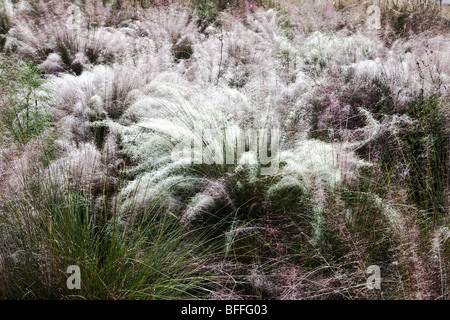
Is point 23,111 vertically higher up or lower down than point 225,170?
higher up

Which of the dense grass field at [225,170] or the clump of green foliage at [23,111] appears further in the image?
the clump of green foliage at [23,111]

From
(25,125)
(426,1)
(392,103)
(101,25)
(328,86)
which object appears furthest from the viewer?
(426,1)


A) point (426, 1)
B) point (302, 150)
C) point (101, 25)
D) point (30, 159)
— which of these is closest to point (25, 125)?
point (30, 159)

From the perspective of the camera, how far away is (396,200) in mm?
2109

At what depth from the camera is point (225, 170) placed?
7.82 ft

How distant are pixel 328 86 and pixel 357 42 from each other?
4.11 feet

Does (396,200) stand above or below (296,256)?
above

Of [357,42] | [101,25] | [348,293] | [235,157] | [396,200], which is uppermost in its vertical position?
[101,25]

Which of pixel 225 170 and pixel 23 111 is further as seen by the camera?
pixel 23 111

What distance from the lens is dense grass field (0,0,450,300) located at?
170 cm

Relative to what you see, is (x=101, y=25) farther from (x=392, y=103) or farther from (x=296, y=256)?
(x=296, y=256)

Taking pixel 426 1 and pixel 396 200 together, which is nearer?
pixel 396 200

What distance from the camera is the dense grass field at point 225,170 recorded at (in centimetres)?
170

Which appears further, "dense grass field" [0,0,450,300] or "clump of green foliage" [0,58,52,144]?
"clump of green foliage" [0,58,52,144]
